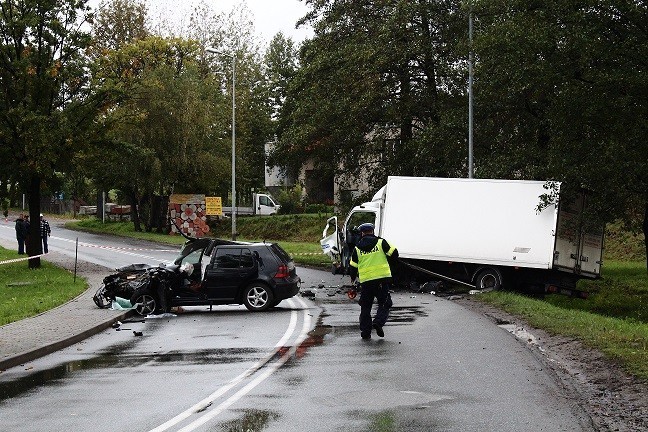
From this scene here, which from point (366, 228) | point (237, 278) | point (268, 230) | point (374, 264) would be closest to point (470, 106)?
point (237, 278)

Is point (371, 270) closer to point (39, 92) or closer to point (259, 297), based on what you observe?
point (259, 297)

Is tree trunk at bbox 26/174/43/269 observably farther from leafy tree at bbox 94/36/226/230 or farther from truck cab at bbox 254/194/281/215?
truck cab at bbox 254/194/281/215

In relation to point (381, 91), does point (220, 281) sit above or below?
below

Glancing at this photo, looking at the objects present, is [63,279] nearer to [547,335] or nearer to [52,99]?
[52,99]

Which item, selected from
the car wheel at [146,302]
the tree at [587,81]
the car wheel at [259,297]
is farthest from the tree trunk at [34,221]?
the tree at [587,81]

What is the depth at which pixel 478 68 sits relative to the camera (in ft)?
108

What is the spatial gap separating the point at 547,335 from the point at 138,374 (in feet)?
22.8

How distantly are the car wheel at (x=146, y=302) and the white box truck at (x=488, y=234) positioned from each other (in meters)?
8.87

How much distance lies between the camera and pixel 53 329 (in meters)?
18.0

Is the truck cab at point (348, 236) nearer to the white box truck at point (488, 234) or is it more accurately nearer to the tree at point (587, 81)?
the white box truck at point (488, 234)

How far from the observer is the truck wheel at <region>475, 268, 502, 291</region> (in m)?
28.0

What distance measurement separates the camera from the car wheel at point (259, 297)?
22.2 m

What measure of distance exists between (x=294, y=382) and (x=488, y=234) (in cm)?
1762

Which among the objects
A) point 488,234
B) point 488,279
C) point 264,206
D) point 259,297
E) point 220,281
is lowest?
point 259,297
